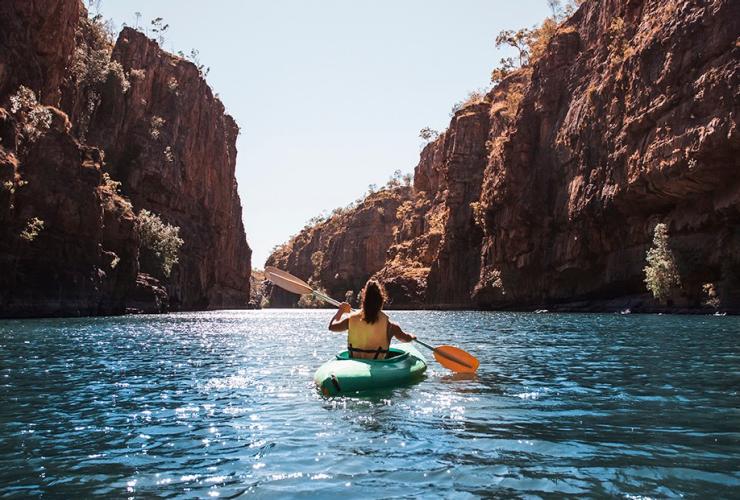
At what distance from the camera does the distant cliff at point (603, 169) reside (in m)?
46.4

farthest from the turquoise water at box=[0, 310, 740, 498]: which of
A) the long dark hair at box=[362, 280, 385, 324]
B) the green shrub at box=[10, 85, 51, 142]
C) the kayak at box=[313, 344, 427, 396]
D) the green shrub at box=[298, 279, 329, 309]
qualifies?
the green shrub at box=[298, 279, 329, 309]

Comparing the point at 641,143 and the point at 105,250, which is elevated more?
the point at 641,143

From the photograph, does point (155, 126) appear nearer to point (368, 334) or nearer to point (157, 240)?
point (157, 240)

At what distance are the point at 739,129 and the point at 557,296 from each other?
3241 cm

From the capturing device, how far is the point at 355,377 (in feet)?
35.6

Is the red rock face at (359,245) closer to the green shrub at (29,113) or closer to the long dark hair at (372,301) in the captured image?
the green shrub at (29,113)

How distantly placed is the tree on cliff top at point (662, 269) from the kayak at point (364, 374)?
139 ft

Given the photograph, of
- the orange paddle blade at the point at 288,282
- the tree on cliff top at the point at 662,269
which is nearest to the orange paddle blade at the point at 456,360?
the orange paddle blade at the point at 288,282

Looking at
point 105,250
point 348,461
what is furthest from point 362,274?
point 348,461

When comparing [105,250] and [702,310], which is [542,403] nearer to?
[702,310]

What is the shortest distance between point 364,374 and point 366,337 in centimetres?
124

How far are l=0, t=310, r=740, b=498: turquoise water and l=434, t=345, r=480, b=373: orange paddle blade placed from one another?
30cm

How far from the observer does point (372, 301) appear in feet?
38.5

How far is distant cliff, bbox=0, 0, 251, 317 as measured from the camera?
4138cm
